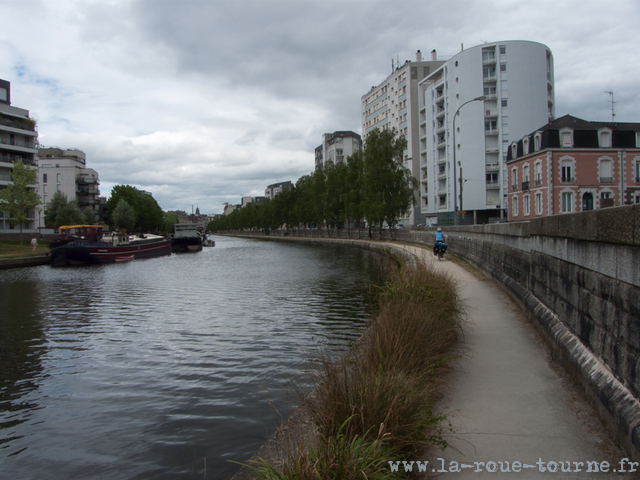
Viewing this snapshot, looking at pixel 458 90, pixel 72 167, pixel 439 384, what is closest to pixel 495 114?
pixel 458 90

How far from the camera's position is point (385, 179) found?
4969cm

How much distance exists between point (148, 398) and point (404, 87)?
81.9 metres

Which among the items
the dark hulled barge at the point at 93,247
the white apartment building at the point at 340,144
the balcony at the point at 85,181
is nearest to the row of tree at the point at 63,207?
the balcony at the point at 85,181

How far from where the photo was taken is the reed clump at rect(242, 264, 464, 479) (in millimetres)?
2918

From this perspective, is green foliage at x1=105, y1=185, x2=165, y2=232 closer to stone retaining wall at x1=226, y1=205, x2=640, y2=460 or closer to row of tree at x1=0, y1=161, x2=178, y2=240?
row of tree at x1=0, y1=161, x2=178, y2=240

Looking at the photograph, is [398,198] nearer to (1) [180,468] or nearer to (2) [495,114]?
(2) [495,114]

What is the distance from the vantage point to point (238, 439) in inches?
205

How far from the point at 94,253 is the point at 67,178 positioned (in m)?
68.8

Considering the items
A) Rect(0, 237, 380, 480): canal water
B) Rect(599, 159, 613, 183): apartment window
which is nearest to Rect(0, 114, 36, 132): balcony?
Rect(0, 237, 380, 480): canal water

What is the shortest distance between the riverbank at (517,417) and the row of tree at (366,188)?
4270 centimetres

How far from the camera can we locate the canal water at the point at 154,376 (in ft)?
16.5

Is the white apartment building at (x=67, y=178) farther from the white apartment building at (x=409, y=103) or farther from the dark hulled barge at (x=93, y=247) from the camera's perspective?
the white apartment building at (x=409, y=103)

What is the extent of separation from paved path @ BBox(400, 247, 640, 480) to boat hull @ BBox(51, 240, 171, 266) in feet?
115

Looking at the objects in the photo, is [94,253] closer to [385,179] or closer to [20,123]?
[385,179]
